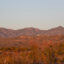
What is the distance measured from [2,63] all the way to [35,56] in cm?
626

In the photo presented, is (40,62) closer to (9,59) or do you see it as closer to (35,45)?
(35,45)

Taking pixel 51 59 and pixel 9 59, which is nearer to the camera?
pixel 9 59

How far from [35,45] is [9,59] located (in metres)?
5.12

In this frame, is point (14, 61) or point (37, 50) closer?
point (14, 61)

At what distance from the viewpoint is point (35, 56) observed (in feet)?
106

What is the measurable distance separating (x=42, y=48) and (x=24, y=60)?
16.1 ft

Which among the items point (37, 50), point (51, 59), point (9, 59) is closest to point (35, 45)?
point (37, 50)

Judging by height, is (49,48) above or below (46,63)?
above

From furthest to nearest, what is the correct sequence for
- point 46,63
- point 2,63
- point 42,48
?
1. point 42,48
2. point 46,63
3. point 2,63

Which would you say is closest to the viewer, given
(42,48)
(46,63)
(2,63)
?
(2,63)

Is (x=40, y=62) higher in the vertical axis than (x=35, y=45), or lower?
lower

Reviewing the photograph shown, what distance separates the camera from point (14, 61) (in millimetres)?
28812

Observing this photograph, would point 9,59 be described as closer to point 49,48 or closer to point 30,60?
point 30,60

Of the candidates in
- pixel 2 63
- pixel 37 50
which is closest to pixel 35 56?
pixel 37 50
